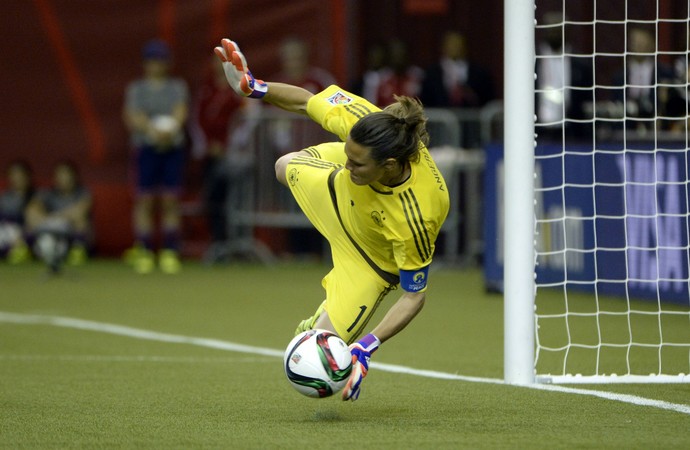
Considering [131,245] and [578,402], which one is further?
[131,245]

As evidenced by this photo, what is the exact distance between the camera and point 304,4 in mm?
16703

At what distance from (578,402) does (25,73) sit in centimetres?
1232

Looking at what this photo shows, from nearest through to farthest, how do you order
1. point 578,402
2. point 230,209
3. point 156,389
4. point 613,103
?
point 578,402, point 156,389, point 613,103, point 230,209

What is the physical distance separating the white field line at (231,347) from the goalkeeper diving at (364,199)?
116 centimetres

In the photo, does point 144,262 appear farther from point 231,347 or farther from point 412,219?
point 412,219

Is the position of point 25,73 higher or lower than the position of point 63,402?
higher

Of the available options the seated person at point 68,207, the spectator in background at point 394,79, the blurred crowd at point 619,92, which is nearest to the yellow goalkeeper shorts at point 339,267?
the blurred crowd at point 619,92

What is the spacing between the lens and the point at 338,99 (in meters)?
6.54

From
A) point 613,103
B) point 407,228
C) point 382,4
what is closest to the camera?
point 407,228

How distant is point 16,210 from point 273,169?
341cm

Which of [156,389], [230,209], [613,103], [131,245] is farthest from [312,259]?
[156,389]

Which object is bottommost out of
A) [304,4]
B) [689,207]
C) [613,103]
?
[689,207]

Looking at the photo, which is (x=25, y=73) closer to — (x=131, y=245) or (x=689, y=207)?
(x=131, y=245)

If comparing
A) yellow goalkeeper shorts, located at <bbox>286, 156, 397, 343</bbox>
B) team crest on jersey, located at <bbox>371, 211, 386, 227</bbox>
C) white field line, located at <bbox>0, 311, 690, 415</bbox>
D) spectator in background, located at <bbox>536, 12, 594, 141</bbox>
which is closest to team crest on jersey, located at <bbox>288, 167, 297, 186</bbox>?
yellow goalkeeper shorts, located at <bbox>286, 156, 397, 343</bbox>
